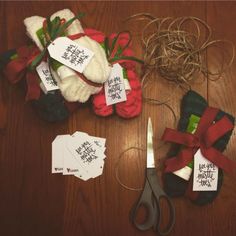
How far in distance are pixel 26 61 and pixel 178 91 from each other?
378mm

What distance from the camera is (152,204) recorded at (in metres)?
0.78

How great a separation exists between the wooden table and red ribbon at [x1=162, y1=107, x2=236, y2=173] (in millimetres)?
53

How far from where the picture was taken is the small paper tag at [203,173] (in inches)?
30.6

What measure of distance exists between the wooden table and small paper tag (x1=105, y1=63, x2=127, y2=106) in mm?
65

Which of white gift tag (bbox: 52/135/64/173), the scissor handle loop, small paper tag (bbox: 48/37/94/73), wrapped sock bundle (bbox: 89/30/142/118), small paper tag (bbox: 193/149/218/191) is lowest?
the scissor handle loop

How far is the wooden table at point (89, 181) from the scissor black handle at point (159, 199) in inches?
0.9

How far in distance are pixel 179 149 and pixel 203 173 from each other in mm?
78

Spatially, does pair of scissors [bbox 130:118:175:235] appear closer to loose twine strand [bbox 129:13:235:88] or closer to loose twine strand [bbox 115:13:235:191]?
loose twine strand [bbox 115:13:235:191]

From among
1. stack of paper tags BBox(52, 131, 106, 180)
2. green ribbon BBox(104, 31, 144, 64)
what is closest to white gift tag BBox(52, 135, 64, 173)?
stack of paper tags BBox(52, 131, 106, 180)

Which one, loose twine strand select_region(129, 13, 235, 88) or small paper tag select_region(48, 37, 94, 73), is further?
loose twine strand select_region(129, 13, 235, 88)

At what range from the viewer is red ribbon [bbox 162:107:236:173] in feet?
2.51

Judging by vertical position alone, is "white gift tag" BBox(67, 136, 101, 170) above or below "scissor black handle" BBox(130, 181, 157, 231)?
above

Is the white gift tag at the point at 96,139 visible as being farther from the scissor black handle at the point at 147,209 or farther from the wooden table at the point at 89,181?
the scissor black handle at the point at 147,209

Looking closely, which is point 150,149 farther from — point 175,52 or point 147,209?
→ point 175,52
